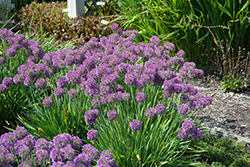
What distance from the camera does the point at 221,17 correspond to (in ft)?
14.4

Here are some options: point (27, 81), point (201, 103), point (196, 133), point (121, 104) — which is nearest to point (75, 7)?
point (27, 81)

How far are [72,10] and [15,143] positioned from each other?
22.2 feet

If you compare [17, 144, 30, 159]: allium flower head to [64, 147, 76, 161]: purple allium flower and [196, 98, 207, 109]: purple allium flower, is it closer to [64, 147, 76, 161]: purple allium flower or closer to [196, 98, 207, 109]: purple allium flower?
[64, 147, 76, 161]: purple allium flower

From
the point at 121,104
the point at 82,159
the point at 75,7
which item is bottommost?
the point at 121,104

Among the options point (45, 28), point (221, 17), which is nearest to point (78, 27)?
point (45, 28)

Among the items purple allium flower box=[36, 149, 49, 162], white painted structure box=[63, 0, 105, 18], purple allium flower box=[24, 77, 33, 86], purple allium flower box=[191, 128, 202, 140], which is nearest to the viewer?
purple allium flower box=[36, 149, 49, 162]

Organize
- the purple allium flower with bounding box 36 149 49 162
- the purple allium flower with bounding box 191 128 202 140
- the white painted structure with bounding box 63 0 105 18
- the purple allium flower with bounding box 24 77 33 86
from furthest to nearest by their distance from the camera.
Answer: the white painted structure with bounding box 63 0 105 18 → the purple allium flower with bounding box 24 77 33 86 → the purple allium flower with bounding box 191 128 202 140 → the purple allium flower with bounding box 36 149 49 162

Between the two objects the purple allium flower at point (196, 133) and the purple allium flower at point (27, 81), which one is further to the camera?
the purple allium flower at point (27, 81)

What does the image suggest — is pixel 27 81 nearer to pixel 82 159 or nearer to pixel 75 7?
pixel 82 159

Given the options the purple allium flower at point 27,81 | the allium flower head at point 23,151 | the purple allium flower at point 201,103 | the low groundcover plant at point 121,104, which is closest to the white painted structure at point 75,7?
the low groundcover plant at point 121,104

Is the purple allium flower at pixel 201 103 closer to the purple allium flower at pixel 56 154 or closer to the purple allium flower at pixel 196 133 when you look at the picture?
the purple allium flower at pixel 196 133

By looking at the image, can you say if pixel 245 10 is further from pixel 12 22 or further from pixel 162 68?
pixel 12 22

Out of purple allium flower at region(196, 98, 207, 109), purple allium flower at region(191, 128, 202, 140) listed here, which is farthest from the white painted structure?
purple allium flower at region(191, 128, 202, 140)

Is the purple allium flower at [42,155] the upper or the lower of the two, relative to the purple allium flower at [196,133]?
upper
